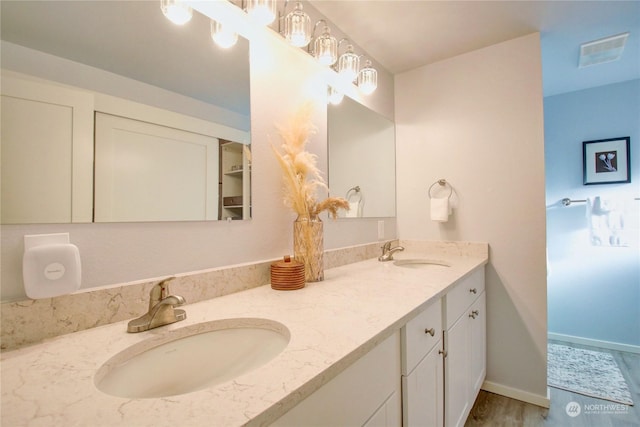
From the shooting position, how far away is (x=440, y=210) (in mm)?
1877

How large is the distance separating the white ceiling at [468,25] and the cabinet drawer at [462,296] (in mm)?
1371

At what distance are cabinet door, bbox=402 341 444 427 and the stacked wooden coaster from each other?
1.52ft

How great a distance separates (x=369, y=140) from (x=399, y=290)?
3.90 feet

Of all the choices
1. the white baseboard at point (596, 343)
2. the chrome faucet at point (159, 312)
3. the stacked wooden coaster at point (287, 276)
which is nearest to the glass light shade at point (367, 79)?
the stacked wooden coaster at point (287, 276)

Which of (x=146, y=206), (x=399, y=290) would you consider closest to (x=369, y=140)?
(x=399, y=290)

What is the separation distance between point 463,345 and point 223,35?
1.65m

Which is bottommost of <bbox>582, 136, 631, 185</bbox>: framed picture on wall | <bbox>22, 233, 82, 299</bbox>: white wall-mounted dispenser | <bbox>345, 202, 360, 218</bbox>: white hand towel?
<bbox>22, 233, 82, 299</bbox>: white wall-mounted dispenser

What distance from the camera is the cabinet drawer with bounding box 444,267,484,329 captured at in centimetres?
115

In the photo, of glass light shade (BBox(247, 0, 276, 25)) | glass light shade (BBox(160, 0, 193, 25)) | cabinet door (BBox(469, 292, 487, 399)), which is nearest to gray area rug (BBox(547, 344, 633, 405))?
cabinet door (BBox(469, 292, 487, 399))

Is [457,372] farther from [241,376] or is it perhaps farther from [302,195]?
[241,376]

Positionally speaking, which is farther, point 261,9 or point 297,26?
point 297,26

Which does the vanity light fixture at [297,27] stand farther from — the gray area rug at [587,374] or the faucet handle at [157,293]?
the gray area rug at [587,374]

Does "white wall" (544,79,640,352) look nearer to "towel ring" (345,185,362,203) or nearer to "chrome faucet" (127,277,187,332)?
"towel ring" (345,185,362,203)

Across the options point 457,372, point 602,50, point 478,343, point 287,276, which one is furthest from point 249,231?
point 602,50
